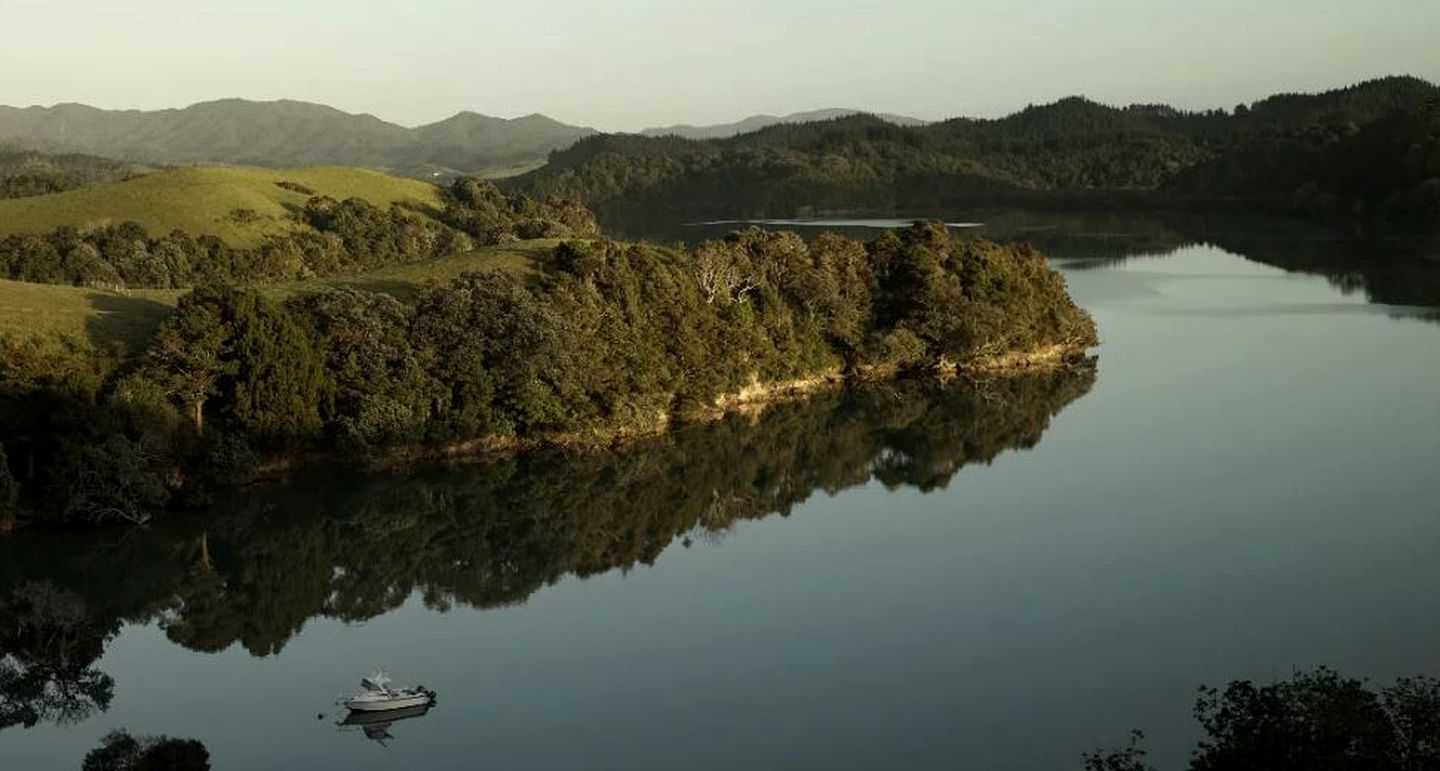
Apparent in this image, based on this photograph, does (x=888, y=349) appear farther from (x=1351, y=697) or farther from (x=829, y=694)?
(x=1351, y=697)

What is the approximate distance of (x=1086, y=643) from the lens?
33562 millimetres

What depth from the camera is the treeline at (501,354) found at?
1802 inches

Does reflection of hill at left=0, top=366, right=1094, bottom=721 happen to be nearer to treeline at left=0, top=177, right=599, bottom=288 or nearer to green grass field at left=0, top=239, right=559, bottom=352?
green grass field at left=0, top=239, right=559, bottom=352

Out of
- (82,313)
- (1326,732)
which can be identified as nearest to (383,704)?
(1326,732)

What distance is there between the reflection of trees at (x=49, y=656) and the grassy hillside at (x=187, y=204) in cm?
6384

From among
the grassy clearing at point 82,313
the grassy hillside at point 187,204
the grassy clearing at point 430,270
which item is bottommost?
the grassy clearing at point 82,313

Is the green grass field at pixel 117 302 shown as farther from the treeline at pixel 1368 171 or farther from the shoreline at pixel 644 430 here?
the treeline at pixel 1368 171

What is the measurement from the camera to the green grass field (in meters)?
50.8

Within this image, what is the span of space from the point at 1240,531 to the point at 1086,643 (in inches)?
491

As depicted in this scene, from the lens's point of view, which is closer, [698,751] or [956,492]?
[698,751]

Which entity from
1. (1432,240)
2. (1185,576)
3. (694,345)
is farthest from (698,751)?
(1432,240)

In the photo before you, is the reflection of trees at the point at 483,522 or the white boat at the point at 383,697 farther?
the reflection of trees at the point at 483,522

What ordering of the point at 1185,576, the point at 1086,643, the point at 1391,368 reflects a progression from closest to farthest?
1. the point at 1086,643
2. the point at 1185,576
3. the point at 1391,368

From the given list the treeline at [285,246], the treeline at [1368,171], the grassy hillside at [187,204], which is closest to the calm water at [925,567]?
the treeline at [285,246]
